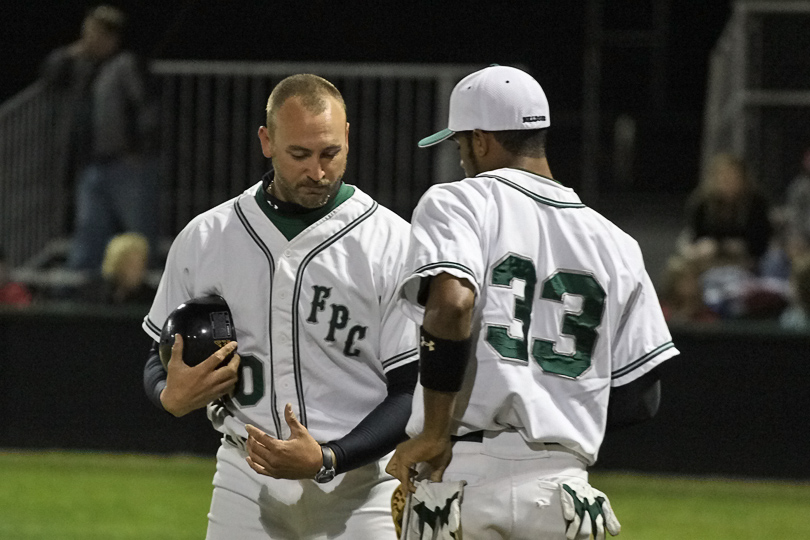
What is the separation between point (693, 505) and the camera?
27.6 ft

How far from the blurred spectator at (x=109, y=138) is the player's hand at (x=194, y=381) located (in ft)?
24.7

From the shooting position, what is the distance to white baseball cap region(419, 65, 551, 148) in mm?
3540

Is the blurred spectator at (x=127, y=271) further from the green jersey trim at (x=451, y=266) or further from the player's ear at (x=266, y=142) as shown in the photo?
the green jersey trim at (x=451, y=266)

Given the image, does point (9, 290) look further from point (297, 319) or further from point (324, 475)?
point (324, 475)

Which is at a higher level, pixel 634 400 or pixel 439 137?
pixel 439 137

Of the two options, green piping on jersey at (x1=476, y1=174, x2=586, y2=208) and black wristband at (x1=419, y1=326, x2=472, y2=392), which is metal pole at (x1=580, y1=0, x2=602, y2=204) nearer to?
green piping on jersey at (x1=476, y1=174, x2=586, y2=208)

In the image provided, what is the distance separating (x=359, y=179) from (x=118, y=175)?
226 cm

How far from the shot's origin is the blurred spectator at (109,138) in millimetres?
10758

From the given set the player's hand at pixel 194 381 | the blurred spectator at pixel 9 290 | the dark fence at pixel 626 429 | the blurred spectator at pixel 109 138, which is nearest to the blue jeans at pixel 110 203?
the blurred spectator at pixel 109 138

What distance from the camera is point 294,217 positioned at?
3.79 m

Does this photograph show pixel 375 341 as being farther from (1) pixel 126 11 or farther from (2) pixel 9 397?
(1) pixel 126 11

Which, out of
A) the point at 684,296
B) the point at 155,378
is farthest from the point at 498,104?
the point at 684,296

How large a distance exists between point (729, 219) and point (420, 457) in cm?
735

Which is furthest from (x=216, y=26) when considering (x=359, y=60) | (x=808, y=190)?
(x=808, y=190)
